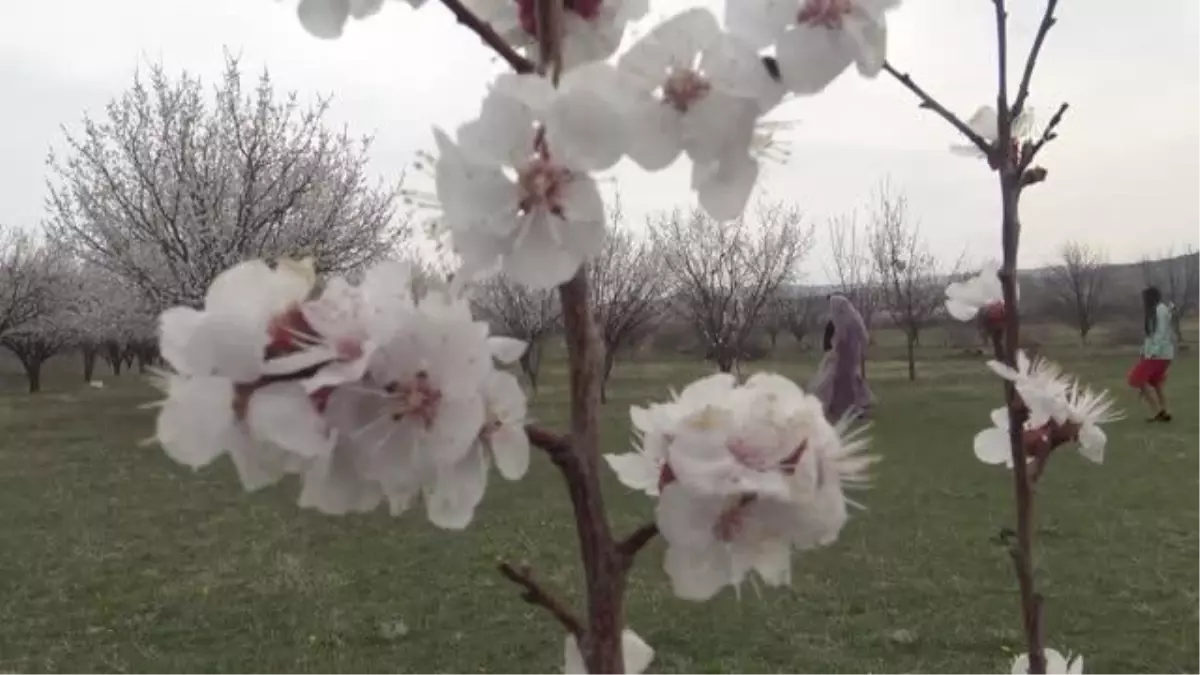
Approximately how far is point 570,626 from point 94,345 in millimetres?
49029

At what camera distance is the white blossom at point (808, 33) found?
2.94ft

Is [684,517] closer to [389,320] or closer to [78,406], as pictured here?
[389,320]

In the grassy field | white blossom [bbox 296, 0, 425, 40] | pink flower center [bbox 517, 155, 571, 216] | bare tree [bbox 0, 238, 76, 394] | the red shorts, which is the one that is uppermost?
bare tree [bbox 0, 238, 76, 394]

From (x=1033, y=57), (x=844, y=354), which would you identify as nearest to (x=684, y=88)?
(x=1033, y=57)

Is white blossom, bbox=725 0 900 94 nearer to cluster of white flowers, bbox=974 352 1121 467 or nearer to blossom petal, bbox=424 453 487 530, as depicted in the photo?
blossom petal, bbox=424 453 487 530

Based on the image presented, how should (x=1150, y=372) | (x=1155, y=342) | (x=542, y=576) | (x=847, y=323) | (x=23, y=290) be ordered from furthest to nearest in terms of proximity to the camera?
1. (x=23, y=290)
2. (x=1150, y=372)
3. (x=1155, y=342)
4. (x=847, y=323)
5. (x=542, y=576)

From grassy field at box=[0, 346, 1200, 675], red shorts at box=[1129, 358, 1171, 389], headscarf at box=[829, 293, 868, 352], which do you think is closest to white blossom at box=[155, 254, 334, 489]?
grassy field at box=[0, 346, 1200, 675]

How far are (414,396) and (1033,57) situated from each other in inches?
42.0

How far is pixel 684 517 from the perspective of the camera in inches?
32.2

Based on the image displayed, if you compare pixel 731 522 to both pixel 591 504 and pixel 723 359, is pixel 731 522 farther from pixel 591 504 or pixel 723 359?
pixel 723 359

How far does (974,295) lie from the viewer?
206 cm

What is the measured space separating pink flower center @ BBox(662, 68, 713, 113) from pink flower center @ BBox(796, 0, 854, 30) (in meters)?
0.11

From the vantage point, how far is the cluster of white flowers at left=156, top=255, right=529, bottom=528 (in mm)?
753

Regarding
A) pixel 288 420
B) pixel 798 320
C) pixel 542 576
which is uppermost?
pixel 798 320
